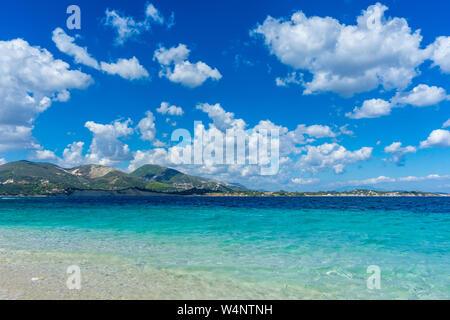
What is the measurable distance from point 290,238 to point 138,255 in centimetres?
1360

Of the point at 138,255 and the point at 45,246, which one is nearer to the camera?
the point at 138,255

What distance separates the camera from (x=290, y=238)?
78.5 feet

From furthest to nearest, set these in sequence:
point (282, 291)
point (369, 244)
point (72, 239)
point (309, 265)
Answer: point (72, 239), point (369, 244), point (309, 265), point (282, 291)
